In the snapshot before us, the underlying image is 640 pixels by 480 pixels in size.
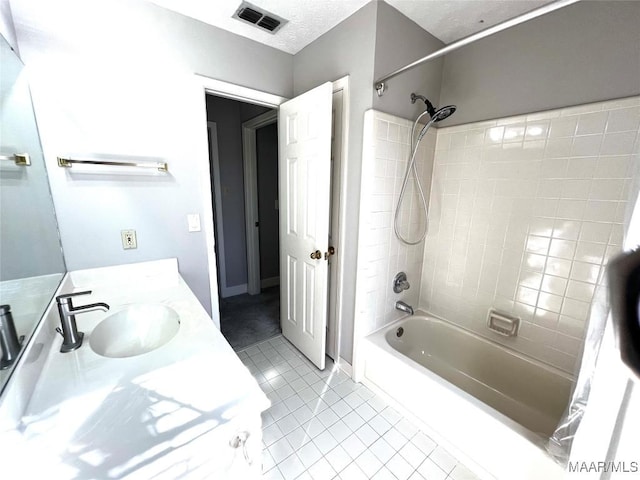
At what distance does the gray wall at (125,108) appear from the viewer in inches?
48.4

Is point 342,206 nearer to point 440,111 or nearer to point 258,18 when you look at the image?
point 440,111

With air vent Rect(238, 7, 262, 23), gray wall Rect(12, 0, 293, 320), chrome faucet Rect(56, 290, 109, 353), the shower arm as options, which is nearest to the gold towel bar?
gray wall Rect(12, 0, 293, 320)

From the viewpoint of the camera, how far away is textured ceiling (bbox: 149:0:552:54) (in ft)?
4.54

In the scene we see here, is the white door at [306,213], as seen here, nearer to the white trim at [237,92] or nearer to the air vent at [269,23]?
the white trim at [237,92]

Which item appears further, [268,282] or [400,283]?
[268,282]

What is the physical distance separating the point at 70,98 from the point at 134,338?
3.95ft

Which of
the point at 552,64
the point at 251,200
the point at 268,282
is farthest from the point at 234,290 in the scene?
the point at 552,64

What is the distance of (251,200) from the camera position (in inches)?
118

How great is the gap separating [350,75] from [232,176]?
182cm

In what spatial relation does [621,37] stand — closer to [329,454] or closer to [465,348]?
[465,348]

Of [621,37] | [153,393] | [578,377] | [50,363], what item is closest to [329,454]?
[153,393]

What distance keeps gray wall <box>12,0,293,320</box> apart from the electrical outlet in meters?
0.03

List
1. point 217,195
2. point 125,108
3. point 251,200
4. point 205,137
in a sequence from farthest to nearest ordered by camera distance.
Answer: point 251,200 < point 217,195 < point 205,137 < point 125,108

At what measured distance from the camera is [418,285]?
84.4 inches
